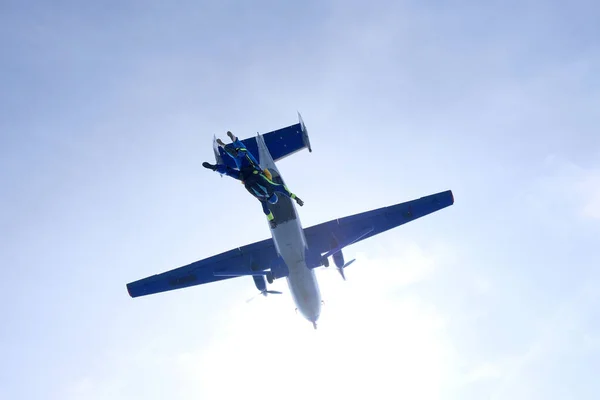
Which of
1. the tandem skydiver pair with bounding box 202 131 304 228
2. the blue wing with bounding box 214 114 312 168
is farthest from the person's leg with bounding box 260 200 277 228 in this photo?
the blue wing with bounding box 214 114 312 168

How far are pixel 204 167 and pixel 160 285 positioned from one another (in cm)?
1688

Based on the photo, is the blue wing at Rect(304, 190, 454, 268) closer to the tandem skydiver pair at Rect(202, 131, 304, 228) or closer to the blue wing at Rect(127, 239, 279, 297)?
the blue wing at Rect(127, 239, 279, 297)

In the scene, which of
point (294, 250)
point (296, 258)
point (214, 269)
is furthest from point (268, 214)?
point (214, 269)

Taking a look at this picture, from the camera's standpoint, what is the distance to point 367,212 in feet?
109

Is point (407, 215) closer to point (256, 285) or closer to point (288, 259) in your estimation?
point (288, 259)

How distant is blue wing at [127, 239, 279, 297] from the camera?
33969mm

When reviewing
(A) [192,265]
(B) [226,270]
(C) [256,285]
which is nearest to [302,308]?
(C) [256,285]

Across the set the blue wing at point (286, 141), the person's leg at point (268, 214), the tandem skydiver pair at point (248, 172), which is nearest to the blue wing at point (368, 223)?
the person's leg at point (268, 214)

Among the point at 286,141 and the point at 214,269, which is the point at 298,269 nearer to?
the point at 214,269

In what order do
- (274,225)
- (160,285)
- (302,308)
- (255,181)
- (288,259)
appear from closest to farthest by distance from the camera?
1. (255,181)
2. (274,225)
3. (288,259)
4. (302,308)
5. (160,285)

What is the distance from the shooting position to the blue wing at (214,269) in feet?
111

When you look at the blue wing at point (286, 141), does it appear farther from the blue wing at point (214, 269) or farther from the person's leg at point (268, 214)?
the blue wing at point (214, 269)

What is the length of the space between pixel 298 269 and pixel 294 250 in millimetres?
1832

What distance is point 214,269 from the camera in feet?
114
